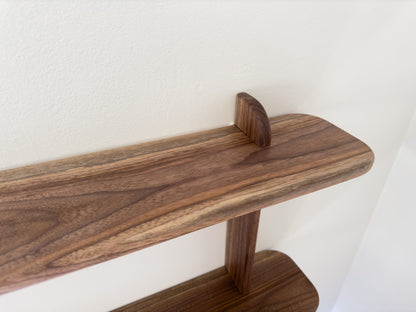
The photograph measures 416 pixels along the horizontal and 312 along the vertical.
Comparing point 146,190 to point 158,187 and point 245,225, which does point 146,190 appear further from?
point 245,225

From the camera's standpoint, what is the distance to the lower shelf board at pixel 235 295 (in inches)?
23.2

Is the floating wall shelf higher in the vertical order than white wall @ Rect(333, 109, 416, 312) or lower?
higher

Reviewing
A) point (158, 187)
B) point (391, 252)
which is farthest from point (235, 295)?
point (391, 252)

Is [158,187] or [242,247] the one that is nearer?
[158,187]

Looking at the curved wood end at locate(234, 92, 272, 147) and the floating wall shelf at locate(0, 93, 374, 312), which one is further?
the curved wood end at locate(234, 92, 272, 147)

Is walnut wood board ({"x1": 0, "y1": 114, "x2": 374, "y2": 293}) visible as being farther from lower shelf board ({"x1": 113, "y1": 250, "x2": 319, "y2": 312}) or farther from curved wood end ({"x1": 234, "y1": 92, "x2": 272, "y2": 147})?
lower shelf board ({"x1": 113, "y1": 250, "x2": 319, "y2": 312})

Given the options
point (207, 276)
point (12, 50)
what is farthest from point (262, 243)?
point (12, 50)

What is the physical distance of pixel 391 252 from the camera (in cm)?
96

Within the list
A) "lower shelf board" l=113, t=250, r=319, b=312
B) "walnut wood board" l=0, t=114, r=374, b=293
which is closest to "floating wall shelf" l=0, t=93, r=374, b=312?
"walnut wood board" l=0, t=114, r=374, b=293

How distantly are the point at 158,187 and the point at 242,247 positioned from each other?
0.93ft

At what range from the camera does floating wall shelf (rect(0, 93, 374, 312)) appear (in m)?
0.27

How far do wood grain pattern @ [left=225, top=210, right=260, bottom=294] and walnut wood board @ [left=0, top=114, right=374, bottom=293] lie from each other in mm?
146

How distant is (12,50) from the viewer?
30cm

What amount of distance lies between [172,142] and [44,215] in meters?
0.19
